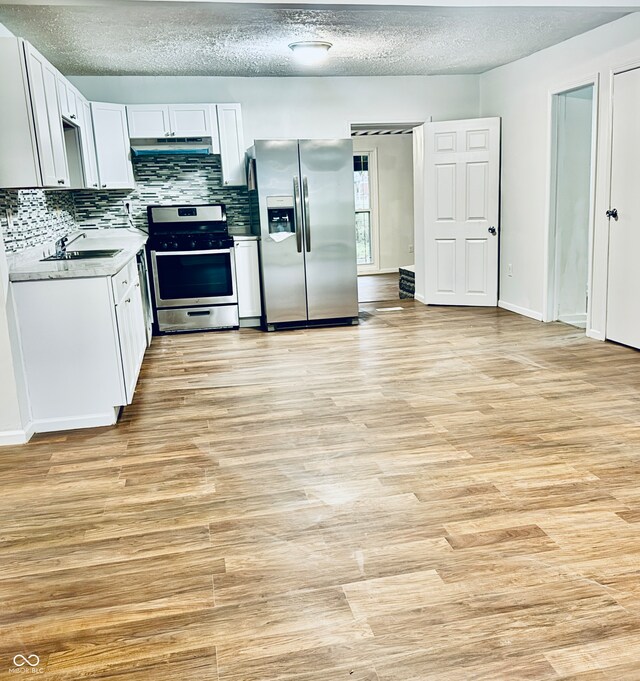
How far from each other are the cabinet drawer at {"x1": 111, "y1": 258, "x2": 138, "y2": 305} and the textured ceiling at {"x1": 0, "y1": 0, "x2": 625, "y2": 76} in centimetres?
146

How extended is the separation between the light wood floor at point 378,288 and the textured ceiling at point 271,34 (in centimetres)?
262

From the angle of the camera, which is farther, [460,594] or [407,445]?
[407,445]

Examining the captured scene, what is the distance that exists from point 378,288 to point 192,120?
11.4 feet

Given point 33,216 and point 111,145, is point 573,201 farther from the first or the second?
point 33,216

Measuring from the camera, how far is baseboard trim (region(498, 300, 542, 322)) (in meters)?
6.02

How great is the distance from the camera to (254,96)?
6406 mm

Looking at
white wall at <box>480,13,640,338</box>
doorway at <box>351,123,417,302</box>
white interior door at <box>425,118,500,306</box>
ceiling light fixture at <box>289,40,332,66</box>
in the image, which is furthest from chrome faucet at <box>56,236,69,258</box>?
doorway at <box>351,123,417,302</box>

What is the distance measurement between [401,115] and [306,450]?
15.6 feet

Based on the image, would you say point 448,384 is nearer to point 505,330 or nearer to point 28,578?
point 505,330

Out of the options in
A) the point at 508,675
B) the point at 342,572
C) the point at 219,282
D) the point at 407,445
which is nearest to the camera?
the point at 508,675

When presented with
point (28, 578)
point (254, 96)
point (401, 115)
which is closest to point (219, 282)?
point (254, 96)

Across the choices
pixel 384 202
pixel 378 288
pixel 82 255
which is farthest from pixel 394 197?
pixel 82 255

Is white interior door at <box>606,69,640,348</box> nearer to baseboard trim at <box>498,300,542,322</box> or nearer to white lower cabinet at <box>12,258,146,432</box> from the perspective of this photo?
baseboard trim at <box>498,300,542,322</box>

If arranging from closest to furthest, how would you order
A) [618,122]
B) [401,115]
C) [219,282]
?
[618,122] → [219,282] → [401,115]
